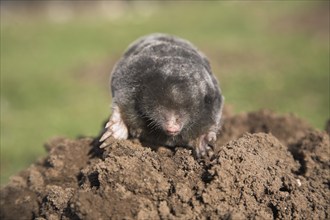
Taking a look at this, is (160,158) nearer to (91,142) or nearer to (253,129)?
(91,142)

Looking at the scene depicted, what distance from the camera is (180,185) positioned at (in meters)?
2.25

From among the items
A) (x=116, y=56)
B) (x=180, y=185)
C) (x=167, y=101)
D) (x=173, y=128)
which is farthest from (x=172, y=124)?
(x=116, y=56)

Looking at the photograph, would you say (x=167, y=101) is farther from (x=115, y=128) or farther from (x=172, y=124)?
(x=115, y=128)

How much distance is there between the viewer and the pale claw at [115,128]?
284 centimetres

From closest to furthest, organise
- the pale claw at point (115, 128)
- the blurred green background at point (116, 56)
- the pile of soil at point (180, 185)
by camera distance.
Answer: the pile of soil at point (180, 185) < the pale claw at point (115, 128) < the blurred green background at point (116, 56)

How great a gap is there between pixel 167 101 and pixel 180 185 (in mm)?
626

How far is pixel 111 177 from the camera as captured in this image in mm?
2232

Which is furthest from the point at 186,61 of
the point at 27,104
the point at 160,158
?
the point at 27,104

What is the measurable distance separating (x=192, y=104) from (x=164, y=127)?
0.68ft

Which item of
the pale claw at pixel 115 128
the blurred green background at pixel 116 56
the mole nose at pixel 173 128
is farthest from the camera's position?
the blurred green background at pixel 116 56

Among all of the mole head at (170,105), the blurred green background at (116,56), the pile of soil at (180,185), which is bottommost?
the blurred green background at (116,56)

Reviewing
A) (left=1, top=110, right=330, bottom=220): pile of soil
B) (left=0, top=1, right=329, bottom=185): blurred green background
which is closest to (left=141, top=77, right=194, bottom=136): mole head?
(left=1, top=110, right=330, bottom=220): pile of soil

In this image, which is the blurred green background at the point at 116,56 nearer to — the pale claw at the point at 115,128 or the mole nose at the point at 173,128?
the pale claw at the point at 115,128

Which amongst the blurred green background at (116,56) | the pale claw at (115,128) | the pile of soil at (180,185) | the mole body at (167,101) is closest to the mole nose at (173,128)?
the mole body at (167,101)
